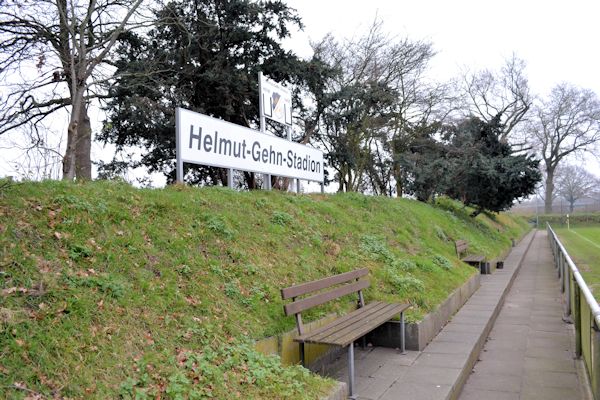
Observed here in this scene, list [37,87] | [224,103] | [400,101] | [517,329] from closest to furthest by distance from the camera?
[517,329]
[37,87]
[224,103]
[400,101]

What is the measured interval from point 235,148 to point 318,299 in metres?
3.90

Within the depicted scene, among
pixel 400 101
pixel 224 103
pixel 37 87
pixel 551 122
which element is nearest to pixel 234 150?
pixel 37 87

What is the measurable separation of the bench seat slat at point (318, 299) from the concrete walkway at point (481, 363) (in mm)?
771

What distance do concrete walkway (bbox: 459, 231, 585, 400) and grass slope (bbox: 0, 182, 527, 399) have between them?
1.09m

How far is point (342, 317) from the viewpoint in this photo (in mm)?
4992

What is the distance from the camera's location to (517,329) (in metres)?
7.26

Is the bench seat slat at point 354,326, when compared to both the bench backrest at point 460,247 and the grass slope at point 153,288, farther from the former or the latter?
the bench backrest at point 460,247

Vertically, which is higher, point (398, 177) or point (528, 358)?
point (398, 177)

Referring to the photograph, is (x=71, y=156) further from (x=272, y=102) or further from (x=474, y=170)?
(x=474, y=170)

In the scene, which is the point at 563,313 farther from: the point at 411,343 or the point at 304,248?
the point at 304,248

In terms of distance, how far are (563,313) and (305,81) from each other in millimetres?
11738

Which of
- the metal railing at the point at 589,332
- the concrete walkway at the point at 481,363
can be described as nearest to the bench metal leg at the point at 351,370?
the concrete walkway at the point at 481,363

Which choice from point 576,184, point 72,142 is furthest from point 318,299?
point 576,184

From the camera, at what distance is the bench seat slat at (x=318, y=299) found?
430 cm
